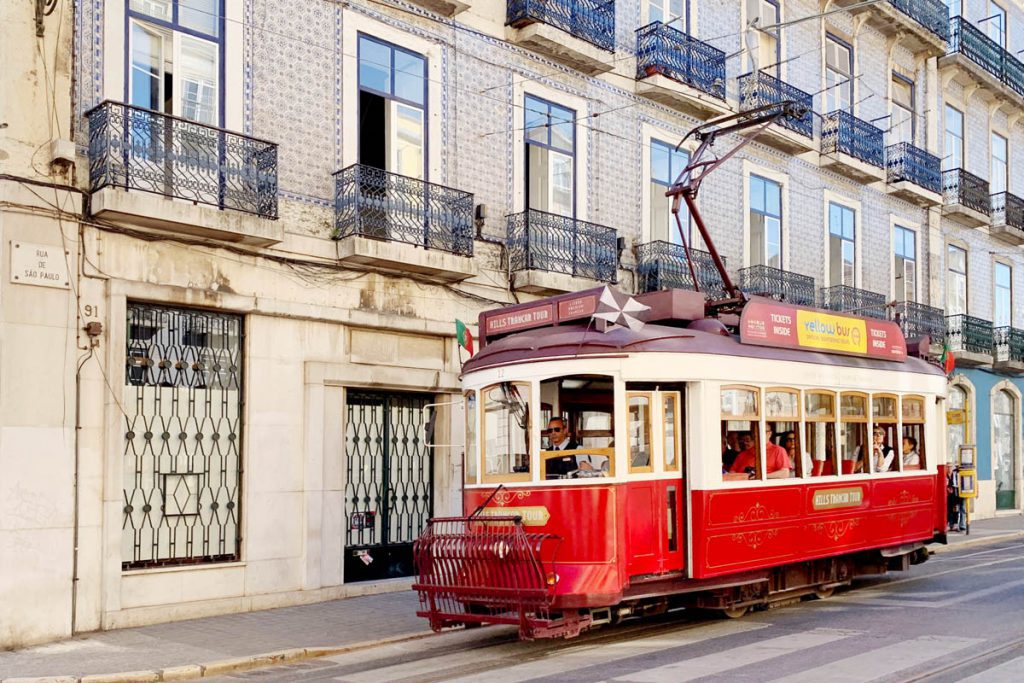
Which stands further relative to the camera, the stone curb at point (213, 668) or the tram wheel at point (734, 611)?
the tram wheel at point (734, 611)

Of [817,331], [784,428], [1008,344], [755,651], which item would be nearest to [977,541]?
[1008,344]

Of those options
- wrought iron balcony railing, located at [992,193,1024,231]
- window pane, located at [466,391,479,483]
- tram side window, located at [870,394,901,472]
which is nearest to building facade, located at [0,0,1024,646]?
window pane, located at [466,391,479,483]

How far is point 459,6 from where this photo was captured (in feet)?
49.8

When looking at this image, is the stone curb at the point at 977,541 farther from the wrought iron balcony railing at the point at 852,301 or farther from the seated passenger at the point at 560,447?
the seated passenger at the point at 560,447

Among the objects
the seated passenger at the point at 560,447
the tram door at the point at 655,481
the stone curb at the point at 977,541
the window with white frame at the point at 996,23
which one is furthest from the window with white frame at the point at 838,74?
the seated passenger at the point at 560,447

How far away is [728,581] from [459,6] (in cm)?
848

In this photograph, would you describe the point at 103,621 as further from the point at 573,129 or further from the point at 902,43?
the point at 902,43

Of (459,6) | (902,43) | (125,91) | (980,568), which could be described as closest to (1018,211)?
(902,43)

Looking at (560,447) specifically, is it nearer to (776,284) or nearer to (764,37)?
(776,284)

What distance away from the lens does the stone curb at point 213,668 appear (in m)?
8.95

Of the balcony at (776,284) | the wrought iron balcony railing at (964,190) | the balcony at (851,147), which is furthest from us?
the wrought iron balcony railing at (964,190)

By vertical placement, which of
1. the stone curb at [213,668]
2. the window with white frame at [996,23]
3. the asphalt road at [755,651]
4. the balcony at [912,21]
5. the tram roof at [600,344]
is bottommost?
the stone curb at [213,668]

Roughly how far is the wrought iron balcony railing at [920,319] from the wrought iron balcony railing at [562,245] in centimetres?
994

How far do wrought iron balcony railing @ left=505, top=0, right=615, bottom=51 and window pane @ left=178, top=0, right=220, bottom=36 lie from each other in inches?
188
